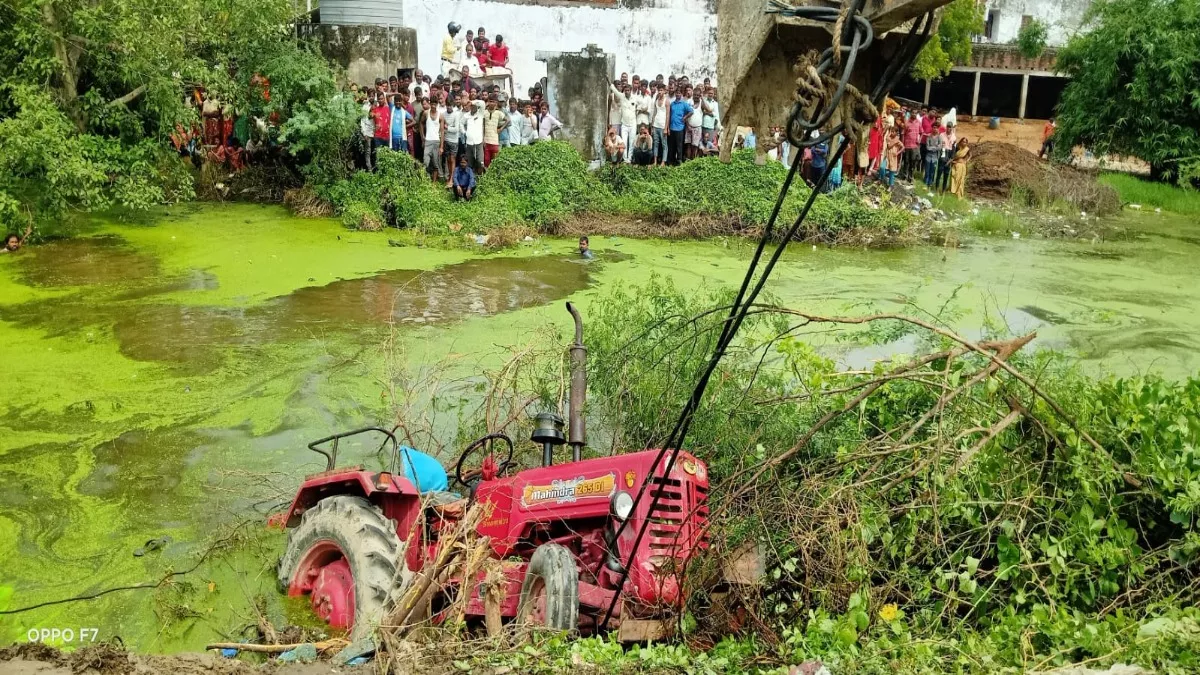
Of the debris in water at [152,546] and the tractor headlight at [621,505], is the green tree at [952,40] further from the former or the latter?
the tractor headlight at [621,505]

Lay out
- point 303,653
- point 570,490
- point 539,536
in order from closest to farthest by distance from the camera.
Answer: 1. point 303,653
2. point 570,490
3. point 539,536

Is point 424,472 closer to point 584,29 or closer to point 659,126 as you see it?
point 659,126

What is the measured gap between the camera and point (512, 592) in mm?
4938

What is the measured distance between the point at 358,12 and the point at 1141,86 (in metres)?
15.5

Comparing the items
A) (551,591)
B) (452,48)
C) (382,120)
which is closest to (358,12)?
(452,48)

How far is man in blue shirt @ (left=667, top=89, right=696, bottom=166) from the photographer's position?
59.8 ft

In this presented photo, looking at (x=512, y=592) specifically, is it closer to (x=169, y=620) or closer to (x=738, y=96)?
(x=169, y=620)

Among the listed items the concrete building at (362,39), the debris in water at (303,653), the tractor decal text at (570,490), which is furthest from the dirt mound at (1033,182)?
the debris in water at (303,653)

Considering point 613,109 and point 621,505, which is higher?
point 613,109

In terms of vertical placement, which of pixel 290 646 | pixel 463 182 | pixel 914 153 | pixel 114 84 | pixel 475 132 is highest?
pixel 114 84

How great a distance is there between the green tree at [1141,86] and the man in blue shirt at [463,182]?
14.2 meters

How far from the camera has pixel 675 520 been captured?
4.83m

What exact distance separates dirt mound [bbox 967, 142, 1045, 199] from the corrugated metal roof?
38.0ft

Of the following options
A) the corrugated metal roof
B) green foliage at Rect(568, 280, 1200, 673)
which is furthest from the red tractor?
the corrugated metal roof
